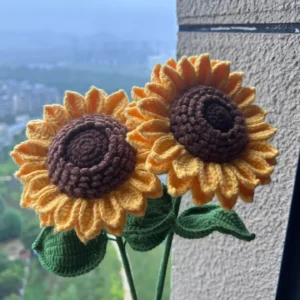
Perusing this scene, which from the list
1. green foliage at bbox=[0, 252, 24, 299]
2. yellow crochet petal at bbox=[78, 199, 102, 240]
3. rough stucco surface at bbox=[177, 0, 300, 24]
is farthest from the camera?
green foliage at bbox=[0, 252, 24, 299]

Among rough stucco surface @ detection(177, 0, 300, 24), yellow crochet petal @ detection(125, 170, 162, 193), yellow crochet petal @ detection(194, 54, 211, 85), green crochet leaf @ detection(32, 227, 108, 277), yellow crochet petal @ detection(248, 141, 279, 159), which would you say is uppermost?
rough stucco surface @ detection(177, 0, 300, 24)

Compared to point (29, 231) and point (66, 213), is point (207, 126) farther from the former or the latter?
point (29, 231)

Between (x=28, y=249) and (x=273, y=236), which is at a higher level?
(x=273, y=236)

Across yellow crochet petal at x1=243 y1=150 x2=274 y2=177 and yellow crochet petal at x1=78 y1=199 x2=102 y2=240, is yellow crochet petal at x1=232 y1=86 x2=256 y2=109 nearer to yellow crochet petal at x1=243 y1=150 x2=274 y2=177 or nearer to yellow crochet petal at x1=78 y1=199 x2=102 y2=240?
yellow crochet petal at x1=243 y1=150 x2=274 y2=177

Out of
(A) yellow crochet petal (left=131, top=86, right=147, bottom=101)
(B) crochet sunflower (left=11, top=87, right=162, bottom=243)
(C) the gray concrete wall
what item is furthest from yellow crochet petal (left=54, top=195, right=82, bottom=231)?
(C) the gray concrete wall

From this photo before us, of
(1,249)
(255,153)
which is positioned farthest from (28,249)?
(255,153)

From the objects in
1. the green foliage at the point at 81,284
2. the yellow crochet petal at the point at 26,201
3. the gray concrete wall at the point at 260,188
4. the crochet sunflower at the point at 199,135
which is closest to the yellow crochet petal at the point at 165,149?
the crochet sunflower at the point at 199,135

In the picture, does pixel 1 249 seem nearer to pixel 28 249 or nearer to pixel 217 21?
pixel 28 249
